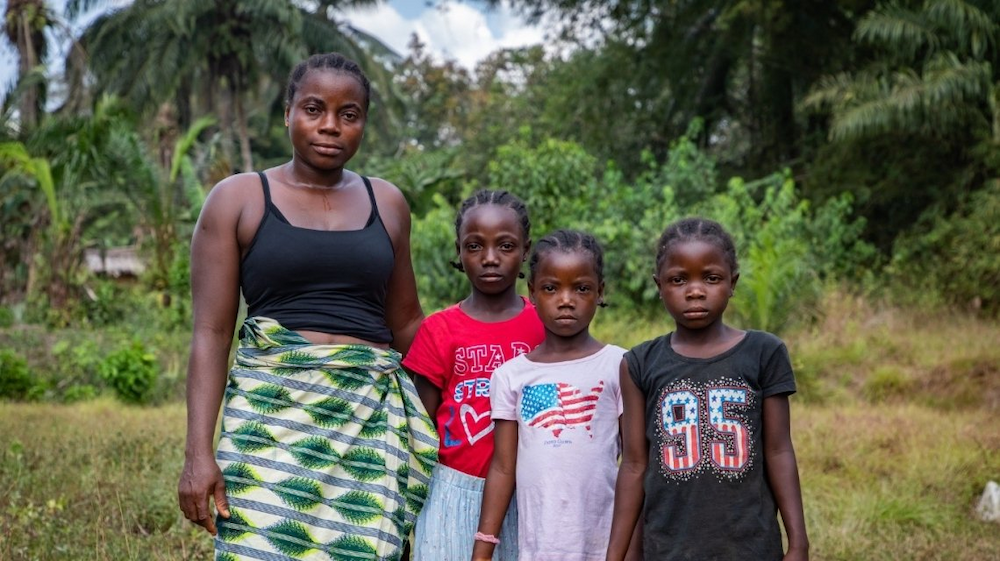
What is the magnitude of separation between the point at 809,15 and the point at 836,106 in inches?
120

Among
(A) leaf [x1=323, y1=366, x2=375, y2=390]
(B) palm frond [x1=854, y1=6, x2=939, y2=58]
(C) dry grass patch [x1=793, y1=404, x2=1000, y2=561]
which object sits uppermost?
(B) palm frond [x1=854, y1=6, x2=939, y2=58]

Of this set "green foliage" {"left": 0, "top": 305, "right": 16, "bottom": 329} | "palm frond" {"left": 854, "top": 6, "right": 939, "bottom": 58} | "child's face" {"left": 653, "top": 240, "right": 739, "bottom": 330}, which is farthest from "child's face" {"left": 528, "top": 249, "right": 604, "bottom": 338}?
"green foliage" {"left": 0, "top": 305, "right": 16, "bottom": 329}

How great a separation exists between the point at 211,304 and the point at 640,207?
35.4 feet

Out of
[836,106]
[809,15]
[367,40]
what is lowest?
[836,106]

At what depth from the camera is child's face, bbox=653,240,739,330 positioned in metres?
2.44

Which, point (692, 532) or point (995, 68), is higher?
point (995, 68)

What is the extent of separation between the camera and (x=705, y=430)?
2.38 meters

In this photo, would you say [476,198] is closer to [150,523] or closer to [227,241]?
[227,241]

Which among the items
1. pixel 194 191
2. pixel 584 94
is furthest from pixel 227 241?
pixel 584 94

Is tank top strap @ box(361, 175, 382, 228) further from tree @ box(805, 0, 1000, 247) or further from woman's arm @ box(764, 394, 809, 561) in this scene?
tree @ box(805, 0, 1000, 247)

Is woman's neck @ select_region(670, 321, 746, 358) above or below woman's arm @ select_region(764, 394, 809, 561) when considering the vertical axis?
above

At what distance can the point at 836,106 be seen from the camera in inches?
534

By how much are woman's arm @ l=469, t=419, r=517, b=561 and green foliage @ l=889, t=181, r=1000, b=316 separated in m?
11.3

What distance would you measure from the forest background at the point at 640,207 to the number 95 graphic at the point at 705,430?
254cm
